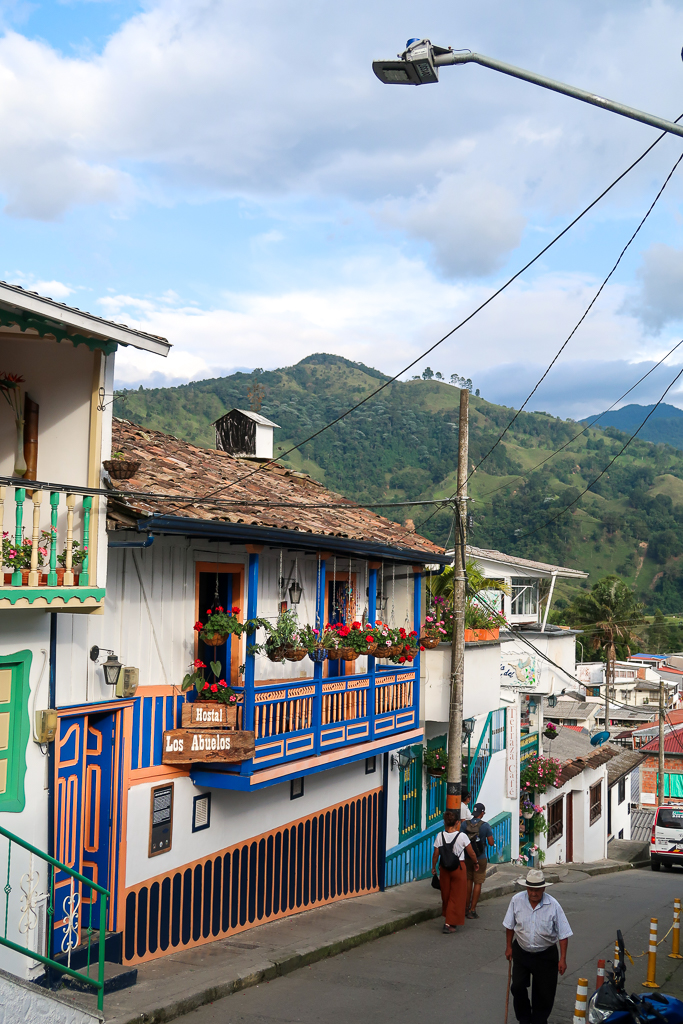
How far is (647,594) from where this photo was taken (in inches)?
4584

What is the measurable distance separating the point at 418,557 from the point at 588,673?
4733 cm

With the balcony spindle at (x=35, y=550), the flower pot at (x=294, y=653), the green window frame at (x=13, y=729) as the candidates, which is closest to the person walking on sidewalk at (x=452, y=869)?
the flower pot at (x=294, y=653)

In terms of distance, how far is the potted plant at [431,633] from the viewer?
51.9 ft

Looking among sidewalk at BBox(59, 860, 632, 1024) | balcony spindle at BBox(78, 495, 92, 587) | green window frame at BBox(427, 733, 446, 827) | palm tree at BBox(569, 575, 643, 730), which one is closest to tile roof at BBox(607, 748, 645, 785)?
green window frame at BBox(427, 733, 446, 827)

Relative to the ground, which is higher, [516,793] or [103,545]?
[103,545]

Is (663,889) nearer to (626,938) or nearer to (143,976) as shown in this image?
(626,938)

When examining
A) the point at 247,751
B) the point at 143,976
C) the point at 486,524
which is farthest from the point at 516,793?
the point at 486,524

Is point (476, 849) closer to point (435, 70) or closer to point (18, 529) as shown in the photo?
point (18, 529)

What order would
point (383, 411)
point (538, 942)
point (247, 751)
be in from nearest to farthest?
point (538, 942) < point (247, 751) < point (383, 411)

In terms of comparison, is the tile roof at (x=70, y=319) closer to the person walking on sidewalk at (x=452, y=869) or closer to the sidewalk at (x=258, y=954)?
the sidewalk at (x=258, y=954)

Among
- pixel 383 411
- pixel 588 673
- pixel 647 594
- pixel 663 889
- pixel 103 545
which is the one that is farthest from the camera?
pixel 383 411

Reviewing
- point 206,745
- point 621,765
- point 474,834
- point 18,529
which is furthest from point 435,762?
point 621,765

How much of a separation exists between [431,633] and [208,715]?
603 cm

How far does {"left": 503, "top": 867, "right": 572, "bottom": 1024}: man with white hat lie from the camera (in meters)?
7.50
